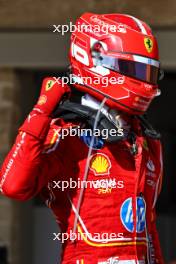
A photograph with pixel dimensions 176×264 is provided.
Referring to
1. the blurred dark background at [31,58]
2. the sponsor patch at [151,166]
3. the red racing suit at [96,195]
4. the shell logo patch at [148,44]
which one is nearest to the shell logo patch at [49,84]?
the red racing suit at [96,195]

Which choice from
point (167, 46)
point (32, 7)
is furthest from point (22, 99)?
point (167, 46)

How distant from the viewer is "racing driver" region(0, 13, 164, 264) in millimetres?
2996

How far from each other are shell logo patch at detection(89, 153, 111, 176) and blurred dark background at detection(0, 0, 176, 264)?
6.88 feet

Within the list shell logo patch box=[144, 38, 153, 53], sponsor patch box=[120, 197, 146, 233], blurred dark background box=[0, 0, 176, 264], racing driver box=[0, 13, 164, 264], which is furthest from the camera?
blurred dark background box=[0, 0, 176, 264]

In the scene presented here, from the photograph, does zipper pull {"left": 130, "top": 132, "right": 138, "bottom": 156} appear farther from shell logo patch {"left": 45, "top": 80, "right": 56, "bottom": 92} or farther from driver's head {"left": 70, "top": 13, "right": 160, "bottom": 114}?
shell logo patch {"left": 45, "top": 80, "right": 56, "bottom": 92}

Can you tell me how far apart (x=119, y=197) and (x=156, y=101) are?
11.0 feet

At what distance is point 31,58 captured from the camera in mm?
→ 5500

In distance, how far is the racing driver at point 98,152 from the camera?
9.83 ft

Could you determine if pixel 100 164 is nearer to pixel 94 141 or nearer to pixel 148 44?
pixel 94 141

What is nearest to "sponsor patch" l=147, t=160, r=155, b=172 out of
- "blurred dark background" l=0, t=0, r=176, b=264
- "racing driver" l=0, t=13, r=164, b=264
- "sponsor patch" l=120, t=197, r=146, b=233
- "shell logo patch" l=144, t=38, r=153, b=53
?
"racing driver" l=0, t=13, r=164, b=264

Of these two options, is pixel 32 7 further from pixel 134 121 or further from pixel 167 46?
pixel 134 121

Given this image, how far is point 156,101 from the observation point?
6.42m

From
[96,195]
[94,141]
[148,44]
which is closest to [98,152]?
[94,141]

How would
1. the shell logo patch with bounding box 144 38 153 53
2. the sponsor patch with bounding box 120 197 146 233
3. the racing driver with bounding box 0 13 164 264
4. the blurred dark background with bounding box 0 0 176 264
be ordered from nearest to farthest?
the racing driver with bounding box 0 13 164 264, the sponsor patch with bounding box 120 197 146 233, the shell logo patch with bounding box 144 38 153 53, the blurred dark background with bounding box 0 0 176 264
